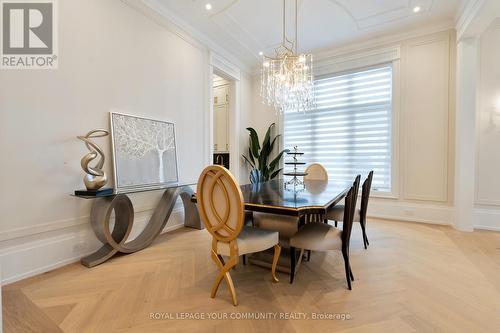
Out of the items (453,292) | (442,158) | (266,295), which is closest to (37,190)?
(266,295)

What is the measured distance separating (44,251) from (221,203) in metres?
1.90

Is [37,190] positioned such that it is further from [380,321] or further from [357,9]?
[357,9]

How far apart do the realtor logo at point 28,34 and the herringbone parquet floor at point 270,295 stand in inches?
79.6

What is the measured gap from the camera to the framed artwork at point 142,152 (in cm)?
288

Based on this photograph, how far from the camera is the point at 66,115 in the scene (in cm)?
246

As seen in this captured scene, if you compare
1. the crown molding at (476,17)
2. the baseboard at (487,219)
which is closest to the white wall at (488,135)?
→ the baseboard at (487,219)

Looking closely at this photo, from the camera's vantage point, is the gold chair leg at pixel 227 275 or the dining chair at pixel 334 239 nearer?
the gold chair leg at pixel 227 275

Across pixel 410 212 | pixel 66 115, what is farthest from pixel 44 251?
pixel 410 212

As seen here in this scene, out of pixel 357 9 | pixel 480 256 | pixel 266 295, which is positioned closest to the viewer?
pixel 266 295

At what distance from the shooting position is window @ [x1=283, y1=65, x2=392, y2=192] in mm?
4391

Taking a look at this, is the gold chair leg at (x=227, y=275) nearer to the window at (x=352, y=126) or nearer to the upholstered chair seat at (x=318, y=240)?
the upholstered chair seat at (x=318, y=240)

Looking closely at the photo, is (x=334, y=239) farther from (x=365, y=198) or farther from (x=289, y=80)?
(x=289, y=80)

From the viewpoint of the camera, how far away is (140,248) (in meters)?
2.84

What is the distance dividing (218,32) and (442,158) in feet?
14.1
